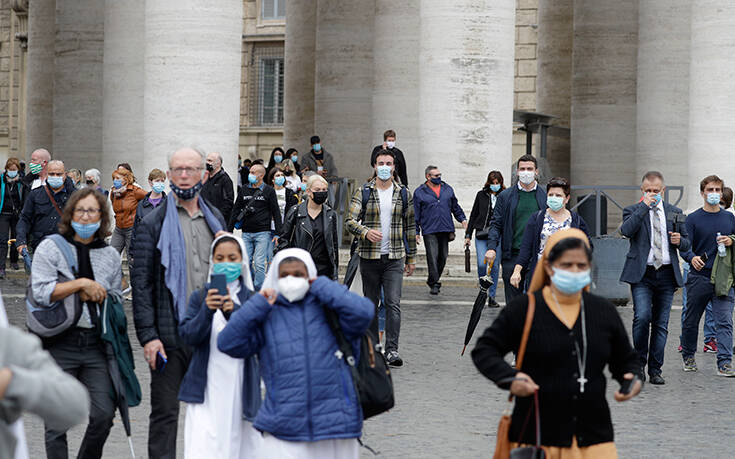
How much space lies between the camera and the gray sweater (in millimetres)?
3812

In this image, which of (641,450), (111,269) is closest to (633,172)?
(641,450)

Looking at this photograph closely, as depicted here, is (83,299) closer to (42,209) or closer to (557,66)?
(42,209)

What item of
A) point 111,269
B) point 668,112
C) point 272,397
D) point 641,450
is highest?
point 668,112

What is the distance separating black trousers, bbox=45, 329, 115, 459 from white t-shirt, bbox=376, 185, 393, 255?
511cm

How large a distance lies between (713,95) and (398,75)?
7.05m

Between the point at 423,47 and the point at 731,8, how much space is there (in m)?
4.19

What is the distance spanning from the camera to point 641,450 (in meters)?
8.34

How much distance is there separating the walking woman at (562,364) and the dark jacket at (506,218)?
6.33m

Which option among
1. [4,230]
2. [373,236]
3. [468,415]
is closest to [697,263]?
[373,236]

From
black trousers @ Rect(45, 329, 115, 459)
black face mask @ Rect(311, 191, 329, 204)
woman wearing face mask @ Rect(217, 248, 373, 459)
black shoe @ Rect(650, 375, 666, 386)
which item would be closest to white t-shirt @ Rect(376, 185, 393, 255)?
black face mask @ Rect(311, 191, 329, 204)

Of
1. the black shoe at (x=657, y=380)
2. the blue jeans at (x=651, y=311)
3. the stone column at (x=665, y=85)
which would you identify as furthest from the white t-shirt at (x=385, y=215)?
the stone column at (x=665, y=85)

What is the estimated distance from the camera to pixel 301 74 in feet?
94.9

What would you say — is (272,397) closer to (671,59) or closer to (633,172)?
(671,59)

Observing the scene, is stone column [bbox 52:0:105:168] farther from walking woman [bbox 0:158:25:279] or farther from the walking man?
the walking man
